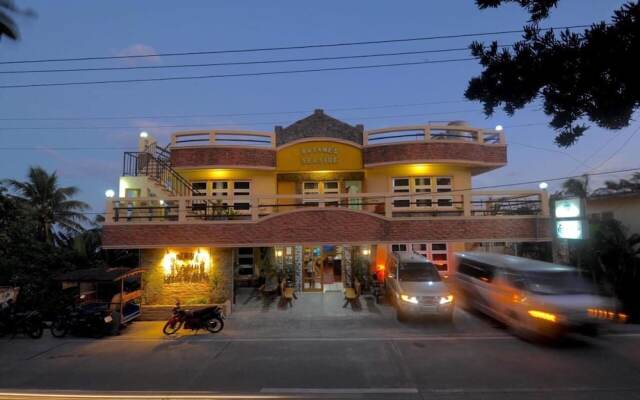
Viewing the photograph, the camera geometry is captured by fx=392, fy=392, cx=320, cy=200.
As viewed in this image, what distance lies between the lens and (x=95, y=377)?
921 centimetres

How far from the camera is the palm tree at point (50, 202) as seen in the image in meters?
28.2

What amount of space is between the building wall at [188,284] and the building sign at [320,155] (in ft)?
19.9

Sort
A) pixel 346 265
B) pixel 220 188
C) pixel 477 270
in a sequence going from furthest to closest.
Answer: pixel 220 188
pixel 346 265
pixel 477 270

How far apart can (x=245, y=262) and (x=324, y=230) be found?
6948 mm

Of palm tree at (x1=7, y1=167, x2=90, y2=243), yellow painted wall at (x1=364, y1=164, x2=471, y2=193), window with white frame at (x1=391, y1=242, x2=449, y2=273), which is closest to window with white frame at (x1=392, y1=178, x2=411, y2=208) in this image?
yellow painted wall at (x1=364, y1=164, x2=471, y2=193)

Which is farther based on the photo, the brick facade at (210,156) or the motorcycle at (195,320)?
the brick facade at (210,156)

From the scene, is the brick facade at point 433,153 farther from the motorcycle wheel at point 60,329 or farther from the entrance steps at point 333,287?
the motorcycle wheel at point 60,329

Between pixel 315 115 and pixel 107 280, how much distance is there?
481 inches

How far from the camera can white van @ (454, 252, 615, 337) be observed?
1054 cm

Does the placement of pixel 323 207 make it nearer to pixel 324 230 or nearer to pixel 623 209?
pixel 324 230

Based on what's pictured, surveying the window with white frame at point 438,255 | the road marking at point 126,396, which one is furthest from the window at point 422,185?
the road marking at point 126,396

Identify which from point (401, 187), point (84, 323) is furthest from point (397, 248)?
point (84, 323)

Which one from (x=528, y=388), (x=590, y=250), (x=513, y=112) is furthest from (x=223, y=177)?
(x=590, y=250)

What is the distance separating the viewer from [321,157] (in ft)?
64.3
